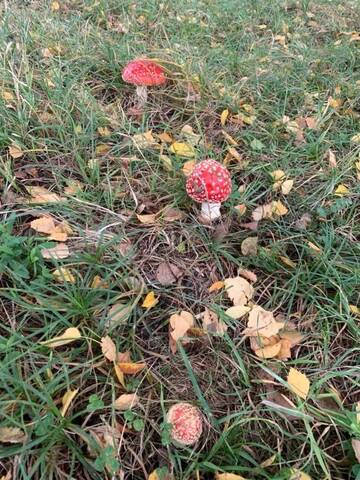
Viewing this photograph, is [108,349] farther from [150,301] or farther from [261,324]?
[261,324]

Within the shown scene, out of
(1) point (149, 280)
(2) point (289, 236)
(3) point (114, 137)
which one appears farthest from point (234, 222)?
(3) point (114, 137)

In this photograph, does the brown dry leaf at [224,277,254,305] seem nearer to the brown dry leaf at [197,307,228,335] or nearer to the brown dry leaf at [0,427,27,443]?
the brown dry leaf at [197,307,228,335]

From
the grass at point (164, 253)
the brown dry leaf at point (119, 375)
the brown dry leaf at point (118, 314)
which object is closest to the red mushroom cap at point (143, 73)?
the grass at point (164, 253)

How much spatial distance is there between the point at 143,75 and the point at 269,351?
1714 mm

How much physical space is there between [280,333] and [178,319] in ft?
1.28

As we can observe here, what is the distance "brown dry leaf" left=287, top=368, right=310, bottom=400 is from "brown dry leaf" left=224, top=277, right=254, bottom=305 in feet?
1.18

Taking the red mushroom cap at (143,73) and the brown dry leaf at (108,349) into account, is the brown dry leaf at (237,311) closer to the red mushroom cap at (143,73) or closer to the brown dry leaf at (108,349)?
the brown dry leaf at (108,349)

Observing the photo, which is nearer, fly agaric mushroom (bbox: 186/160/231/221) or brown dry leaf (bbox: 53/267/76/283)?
brown dry leaf (bbox: 53/267/76/283)

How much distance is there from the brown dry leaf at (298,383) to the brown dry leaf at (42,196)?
1.22m

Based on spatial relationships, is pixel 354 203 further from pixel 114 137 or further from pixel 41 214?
pixel 41 214

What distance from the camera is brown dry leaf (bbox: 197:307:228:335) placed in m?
1.62

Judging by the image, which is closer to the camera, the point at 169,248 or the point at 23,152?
the point at 169,248

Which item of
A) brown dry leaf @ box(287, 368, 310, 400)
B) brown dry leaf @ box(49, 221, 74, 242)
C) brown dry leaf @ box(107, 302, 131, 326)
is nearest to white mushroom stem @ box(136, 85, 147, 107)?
brown dry leaf @ box(49, 221, 74, 242)

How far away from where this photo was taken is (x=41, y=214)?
6.23 ft
